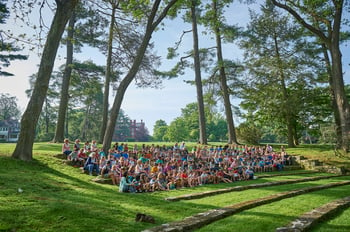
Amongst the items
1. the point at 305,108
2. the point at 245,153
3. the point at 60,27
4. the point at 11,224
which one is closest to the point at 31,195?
the point at 11,224

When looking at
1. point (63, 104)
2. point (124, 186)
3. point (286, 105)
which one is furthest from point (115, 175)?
point (286, 105)

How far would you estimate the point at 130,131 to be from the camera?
8088 cm

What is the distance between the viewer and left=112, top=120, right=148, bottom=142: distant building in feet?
254

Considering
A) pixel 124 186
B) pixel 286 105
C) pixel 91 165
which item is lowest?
pixel 124 186

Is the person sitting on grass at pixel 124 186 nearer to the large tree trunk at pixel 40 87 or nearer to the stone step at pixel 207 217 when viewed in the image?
the stone step at pixel 207 217

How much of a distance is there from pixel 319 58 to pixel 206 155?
15161 millimetres

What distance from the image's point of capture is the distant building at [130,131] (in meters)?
77.6

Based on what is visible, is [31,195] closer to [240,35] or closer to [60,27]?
[60,27]

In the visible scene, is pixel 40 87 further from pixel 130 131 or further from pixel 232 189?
pixel 130 131

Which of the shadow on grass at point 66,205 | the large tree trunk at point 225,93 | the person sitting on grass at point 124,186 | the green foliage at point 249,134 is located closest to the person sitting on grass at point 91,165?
the shadow on grass at point 66,205

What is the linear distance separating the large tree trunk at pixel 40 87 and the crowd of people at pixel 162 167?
200 cm

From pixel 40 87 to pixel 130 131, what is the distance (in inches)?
2765

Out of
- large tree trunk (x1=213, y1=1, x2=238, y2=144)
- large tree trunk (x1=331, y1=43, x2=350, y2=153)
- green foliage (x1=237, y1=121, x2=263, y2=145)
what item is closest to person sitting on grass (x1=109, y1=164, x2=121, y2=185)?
large tree trunk (x1=331, y1=43, x2=350, y2=153)

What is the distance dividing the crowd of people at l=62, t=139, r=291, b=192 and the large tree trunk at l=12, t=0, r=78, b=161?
6.55 ft
